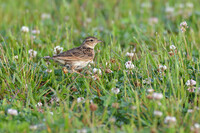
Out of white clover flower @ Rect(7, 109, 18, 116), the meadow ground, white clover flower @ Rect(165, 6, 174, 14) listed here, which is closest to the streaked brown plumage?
the meadow ground

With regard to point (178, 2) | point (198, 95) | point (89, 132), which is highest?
point (178, 2)

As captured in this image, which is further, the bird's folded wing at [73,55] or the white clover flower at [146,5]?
the white clover flower at [146,5]

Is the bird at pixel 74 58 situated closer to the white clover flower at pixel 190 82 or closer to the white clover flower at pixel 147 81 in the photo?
the white clover flower at pixel 147 81

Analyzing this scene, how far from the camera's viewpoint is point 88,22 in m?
10.4

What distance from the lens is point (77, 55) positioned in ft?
21.9

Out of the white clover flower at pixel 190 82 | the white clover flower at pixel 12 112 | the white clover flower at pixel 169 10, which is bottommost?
the white clover flower at pixel 12 112

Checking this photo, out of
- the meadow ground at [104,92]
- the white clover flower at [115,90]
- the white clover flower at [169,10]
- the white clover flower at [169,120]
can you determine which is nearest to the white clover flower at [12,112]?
the meadow ground at [104,92]

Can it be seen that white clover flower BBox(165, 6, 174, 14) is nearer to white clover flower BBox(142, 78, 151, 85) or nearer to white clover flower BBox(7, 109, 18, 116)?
white clover flower BBox(142, 78, 151, 85)

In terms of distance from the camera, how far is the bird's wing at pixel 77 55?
6.38 metres

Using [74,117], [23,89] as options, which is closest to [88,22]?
[23,89]

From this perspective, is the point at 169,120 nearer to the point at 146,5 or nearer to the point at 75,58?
the point at 75,58

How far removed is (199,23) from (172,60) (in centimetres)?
409

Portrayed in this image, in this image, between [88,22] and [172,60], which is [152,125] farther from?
[88,22]

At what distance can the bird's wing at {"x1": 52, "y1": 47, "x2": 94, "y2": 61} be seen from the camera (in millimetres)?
6375
